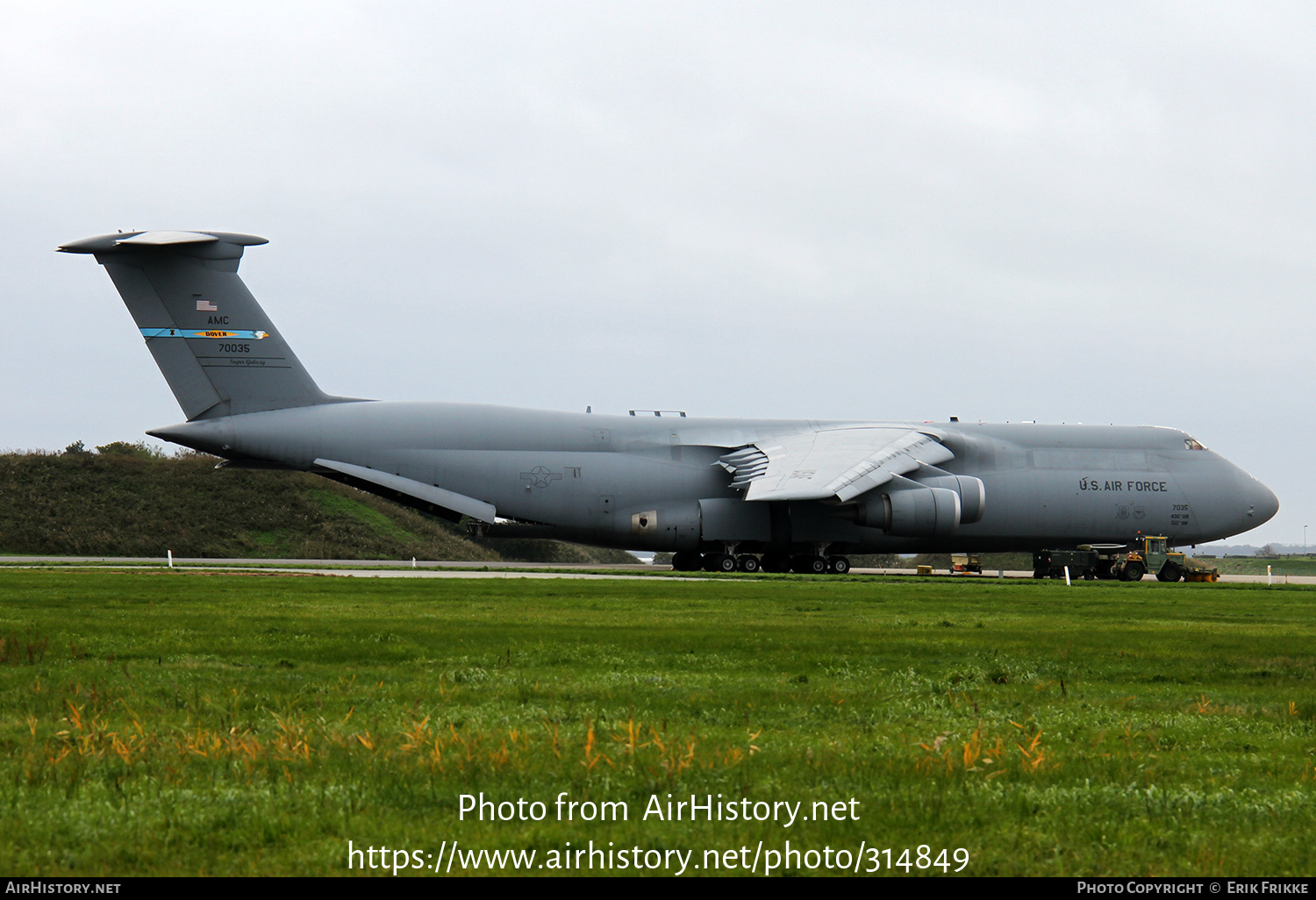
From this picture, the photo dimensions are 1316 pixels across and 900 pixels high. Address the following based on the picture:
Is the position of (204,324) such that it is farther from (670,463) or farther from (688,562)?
(688,562)

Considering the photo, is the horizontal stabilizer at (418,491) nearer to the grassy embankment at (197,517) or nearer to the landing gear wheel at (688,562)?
the landing gear wheel at (688,562)

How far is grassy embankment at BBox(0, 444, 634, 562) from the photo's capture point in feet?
170

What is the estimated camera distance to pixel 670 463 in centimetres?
3519

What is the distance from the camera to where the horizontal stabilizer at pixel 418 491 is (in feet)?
107

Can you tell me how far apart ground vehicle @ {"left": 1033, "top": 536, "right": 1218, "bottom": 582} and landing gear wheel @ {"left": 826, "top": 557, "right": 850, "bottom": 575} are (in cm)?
641

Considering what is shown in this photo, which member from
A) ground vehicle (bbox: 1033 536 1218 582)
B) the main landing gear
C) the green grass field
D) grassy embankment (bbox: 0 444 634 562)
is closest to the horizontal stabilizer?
the main landing gear

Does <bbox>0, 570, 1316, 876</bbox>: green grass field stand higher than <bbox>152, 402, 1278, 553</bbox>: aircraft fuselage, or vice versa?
<bbox>152, 402, 1278, 553</bbox>: aircraft fuselage

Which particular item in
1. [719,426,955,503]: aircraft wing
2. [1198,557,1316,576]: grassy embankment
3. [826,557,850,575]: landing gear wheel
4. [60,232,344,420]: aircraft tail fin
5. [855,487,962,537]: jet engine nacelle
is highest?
[60,232,344,420]: aircraft tail fin

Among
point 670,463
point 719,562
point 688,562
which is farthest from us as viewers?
point 688,562

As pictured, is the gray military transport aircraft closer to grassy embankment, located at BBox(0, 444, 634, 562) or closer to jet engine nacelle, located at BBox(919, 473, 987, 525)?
jet engine nacelle, located at BBox(919, 473, 987, 525)

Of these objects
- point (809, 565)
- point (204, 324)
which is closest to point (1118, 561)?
point (809, 565)

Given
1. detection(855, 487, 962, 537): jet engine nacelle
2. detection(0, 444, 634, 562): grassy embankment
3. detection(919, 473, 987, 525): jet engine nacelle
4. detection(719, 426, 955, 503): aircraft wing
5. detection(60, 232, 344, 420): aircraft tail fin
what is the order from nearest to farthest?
detection(719, 426, 955, 503): aircraft wing → detection(60, 232, 344, 420): aircraft tail fin → detection(855, 487, 962, 537): jet engine nacelle → detection(919, 473, 987, 525): jet engine nacelle → detection(0, 444, 634, 562): grassy embankment

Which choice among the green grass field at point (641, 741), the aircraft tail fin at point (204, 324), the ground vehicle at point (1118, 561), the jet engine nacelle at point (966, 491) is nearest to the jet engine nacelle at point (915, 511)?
the jet engine nacelle at point (966, 491)

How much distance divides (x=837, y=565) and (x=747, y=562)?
119 inches
